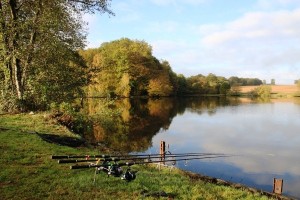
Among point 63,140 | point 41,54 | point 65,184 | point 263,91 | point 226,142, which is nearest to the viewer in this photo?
point 65,184

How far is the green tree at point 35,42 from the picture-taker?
24841mm

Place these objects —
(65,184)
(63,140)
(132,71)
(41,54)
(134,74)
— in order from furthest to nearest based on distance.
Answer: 1. (134,74)
2. (132,71)
3. (41,54)
4. (63,140)
5. (65,184)

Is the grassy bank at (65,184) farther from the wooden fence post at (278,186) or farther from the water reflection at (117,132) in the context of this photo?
the water reflection at (117,132)

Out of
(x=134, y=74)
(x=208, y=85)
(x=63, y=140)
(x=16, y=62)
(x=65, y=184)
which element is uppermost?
(x=134, y=74)

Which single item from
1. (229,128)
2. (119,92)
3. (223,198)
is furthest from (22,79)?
(119,92)

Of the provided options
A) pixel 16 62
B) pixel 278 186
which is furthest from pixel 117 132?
pixel 278 186

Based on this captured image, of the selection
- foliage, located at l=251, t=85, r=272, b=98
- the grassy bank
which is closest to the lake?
the grassy bank

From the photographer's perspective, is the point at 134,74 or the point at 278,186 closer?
the point at 278,186

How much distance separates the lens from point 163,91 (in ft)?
356


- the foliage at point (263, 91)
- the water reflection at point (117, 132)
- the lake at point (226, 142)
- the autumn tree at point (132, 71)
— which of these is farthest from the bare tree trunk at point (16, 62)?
the foliage at point (263, 91)

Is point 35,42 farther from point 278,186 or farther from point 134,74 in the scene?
point 134,74

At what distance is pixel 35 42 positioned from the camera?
2656cm

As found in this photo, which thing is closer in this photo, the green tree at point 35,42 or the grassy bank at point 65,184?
the grassy bank at point 65,184

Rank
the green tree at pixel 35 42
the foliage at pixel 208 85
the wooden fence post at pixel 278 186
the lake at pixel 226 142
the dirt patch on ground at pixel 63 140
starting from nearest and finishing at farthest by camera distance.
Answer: the wooden fence post at pixel 278 186
the dirt patch on ground at pixel 63 140
the lake at pixel 226 142
the green tree at pixel 35 42
the foliage at pixel 208 85
